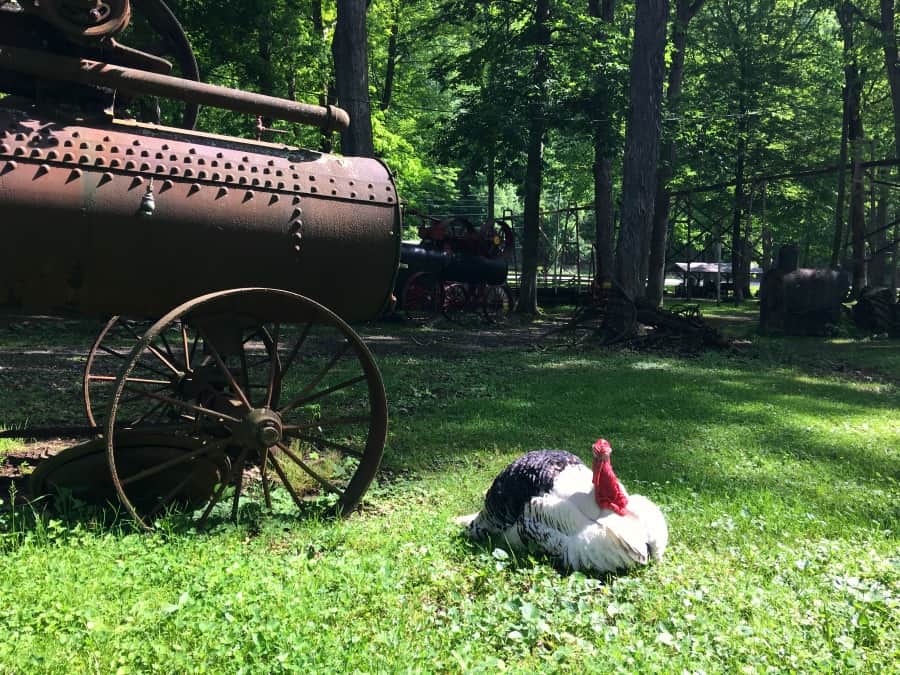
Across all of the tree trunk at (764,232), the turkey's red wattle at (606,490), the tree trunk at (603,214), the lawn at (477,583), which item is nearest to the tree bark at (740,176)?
the tree trunk at (764,232)

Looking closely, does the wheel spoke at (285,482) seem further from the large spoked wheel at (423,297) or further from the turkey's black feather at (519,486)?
the large spoked wheel at (423,297)

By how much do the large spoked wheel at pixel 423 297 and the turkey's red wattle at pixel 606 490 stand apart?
13.7 meters

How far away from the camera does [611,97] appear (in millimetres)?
16250

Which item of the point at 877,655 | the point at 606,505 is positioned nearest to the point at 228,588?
the point at 606,505

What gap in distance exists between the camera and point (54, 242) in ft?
12.4

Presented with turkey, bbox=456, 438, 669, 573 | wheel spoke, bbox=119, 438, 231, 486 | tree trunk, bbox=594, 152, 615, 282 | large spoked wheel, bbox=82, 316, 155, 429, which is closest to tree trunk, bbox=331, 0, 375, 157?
large spoked wheel, bbox=82, 316, 155, 429

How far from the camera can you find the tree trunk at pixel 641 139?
43.5 feet

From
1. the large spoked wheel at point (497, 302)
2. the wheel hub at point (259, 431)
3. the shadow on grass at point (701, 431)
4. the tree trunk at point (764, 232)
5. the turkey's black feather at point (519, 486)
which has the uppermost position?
the tree trunk at point (764, 232)

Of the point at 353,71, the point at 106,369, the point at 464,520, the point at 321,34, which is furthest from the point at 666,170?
the point at 464,520

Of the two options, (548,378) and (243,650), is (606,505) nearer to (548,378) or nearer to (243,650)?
(243,650)

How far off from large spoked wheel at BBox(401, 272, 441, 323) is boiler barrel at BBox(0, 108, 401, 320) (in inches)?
500

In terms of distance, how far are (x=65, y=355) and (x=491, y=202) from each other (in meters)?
19.5

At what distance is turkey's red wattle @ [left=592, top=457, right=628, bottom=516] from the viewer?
3543 mm

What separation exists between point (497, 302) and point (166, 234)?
14699mm
